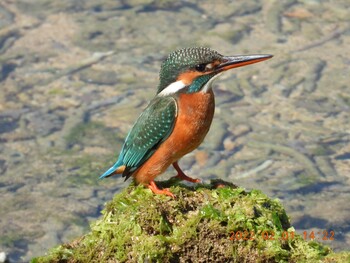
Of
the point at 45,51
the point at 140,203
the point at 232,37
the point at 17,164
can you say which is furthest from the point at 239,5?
the point at 140,203

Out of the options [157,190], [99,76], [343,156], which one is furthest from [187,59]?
[99,76]

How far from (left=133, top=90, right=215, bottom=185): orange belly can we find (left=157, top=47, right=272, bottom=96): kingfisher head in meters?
0.06

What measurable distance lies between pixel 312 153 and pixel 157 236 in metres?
5.17

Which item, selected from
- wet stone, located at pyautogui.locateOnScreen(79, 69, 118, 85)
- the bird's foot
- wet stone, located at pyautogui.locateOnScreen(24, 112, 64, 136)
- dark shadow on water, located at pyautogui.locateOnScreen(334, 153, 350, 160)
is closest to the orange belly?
the bird's foot

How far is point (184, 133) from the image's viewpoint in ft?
15.5

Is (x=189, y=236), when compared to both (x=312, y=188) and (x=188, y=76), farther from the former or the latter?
(x=312, y=188)

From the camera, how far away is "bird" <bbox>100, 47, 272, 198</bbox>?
15.5 feet

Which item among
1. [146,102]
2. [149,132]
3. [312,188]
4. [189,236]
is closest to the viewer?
[189,236]

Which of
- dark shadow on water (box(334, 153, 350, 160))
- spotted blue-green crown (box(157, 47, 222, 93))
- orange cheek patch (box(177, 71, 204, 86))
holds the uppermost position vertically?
spotted blue-green crown (box(157, 47, 222, 93))

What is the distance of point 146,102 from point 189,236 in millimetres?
6067

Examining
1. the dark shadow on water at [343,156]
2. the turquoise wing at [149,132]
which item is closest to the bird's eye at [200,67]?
the turquoise wing at [149,132]

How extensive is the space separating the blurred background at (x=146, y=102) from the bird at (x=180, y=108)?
2.98 metres

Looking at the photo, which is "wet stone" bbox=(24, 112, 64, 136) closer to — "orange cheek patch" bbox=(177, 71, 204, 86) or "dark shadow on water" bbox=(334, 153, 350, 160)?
"dark shadow on water" bbox=(334, 153, 350, 160)

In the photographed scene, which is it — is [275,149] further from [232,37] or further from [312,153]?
[232,37]
